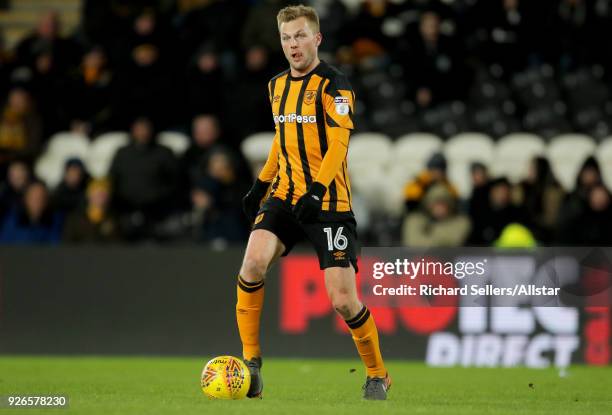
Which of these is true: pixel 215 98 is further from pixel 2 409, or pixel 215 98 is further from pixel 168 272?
pixel 2 409

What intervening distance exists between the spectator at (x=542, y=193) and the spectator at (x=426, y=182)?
0.73 m

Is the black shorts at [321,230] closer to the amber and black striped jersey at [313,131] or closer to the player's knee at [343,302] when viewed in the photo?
the amber and black striped jersey at [313,131]

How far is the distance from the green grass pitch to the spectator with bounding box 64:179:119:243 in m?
→ 1.48

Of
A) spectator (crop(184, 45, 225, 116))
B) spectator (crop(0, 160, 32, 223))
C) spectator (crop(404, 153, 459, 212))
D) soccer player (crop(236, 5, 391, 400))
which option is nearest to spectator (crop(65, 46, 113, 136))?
spectator (crop(184, 45, 225, 116))

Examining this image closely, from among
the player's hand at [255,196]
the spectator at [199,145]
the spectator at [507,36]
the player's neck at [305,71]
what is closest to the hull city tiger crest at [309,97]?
the player's neck at [305,71]

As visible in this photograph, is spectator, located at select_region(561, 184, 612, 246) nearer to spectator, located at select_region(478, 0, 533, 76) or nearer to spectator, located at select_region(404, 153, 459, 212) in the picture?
spectator, located at select_region(404, 153, 459, 212)

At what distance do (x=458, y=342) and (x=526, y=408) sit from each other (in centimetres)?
432

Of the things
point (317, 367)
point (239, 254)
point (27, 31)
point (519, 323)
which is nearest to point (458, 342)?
point (519, 323)

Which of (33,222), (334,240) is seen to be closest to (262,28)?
(33,222)

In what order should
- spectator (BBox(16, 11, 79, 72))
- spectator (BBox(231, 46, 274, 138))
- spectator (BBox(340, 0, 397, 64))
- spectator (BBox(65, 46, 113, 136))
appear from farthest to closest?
1. spectator (BBox(16, 11, 79, 72))
2. spectator (BBox(340, 0, 397, 64))
3. spectator (BBox(65, 46, 113, 136))
4. spectator (BBox(231, 46, 274, 138))

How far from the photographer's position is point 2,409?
724 cm

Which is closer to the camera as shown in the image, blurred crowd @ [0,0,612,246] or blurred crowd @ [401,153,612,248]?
blurred crowd @ [401,153,612,248]

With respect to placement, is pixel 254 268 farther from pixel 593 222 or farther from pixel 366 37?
pixel 366 37

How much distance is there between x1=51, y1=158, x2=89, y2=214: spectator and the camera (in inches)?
555
